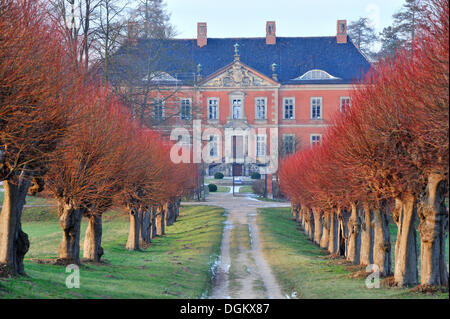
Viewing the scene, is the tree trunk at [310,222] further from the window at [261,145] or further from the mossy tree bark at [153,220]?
the window at [261,145]

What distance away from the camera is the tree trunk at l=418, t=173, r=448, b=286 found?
674 inches

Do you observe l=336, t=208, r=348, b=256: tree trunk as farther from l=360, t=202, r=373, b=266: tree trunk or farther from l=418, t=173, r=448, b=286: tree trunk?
l=418, t=173, r=448, b=286: tree trunk

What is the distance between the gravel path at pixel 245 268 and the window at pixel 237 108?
30113mm

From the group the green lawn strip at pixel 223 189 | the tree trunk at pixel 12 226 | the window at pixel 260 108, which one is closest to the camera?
the tree trunk at pixel 12 226

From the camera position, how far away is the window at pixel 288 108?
7744 centimetres

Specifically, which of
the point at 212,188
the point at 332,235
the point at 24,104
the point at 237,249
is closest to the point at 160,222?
the point at 237,249

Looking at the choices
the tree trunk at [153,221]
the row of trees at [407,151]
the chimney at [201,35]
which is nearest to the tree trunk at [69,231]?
the row of trees at [407,151]

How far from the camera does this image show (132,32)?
32.9m

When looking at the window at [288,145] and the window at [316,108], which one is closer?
the window at [288,145]

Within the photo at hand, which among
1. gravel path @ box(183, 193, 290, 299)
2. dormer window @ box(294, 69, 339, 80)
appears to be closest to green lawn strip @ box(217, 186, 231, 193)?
gravel path @ box(183, 193, 290, 299)

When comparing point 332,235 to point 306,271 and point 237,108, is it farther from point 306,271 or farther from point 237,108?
point 237,108

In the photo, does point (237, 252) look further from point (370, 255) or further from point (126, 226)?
point (126, 226)

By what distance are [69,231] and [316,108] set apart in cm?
5857
